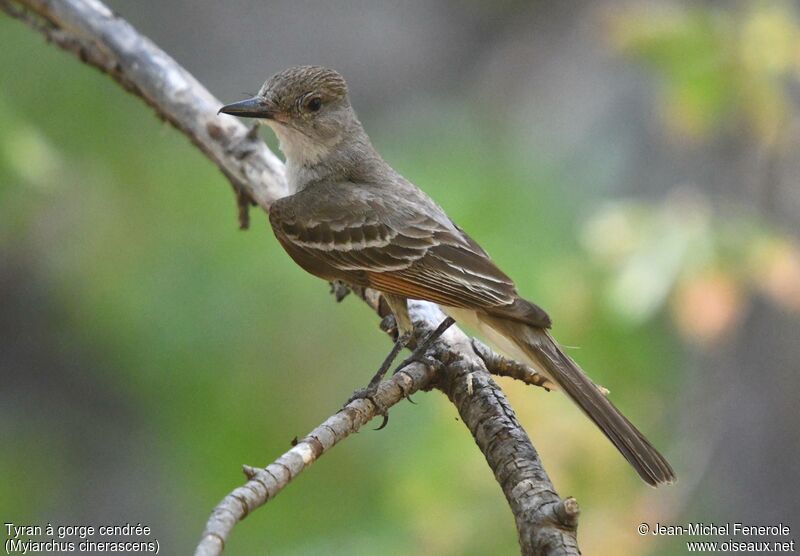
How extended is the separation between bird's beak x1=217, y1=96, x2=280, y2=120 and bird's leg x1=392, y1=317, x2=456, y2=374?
131 centimetres

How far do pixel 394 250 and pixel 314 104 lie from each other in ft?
3.13

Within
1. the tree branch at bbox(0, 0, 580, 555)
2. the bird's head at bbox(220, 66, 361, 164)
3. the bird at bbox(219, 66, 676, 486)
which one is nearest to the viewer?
the tree branch at bbox(0, 0, 580, 555)

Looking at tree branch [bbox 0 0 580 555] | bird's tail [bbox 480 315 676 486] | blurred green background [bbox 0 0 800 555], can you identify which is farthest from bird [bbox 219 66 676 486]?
blurred green background [bbox 0 0 800 555]

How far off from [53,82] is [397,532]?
4.03m

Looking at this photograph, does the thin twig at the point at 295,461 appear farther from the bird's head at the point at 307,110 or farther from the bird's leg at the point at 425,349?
the bird's head at the point at 307,110

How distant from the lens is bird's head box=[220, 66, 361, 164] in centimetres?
494

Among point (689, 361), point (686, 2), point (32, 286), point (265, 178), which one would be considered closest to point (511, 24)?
point (686, 2)

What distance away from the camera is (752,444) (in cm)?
684

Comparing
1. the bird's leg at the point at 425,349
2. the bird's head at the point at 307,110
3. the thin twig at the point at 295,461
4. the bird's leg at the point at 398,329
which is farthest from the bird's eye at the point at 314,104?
the thin twig at the point at 295,461

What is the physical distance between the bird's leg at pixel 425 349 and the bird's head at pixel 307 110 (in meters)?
1.25

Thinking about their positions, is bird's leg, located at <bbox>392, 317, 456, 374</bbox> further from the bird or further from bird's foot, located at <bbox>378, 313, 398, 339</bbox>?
bird's foot, located at <bbox>378, 313, 398, 339</bbox>

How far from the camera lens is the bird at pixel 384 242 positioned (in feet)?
13.2

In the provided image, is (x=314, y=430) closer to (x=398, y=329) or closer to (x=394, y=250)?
(x=398, y=329)

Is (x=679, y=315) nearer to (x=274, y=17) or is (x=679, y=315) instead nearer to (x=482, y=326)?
(x=482, y=326)
